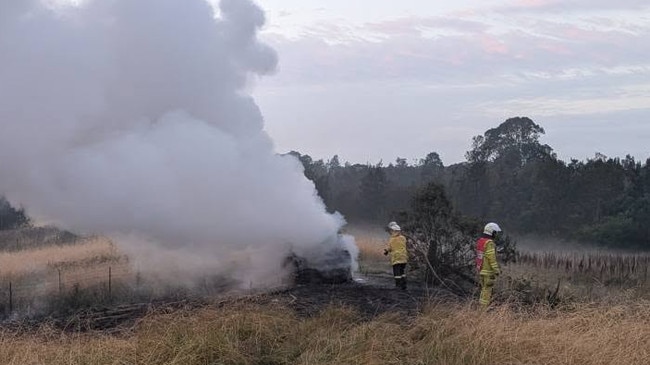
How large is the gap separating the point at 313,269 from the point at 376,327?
23.3 ft

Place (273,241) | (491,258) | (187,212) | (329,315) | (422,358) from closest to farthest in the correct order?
1. (422,358)
2. (329,315)
3. (491,258)
4. (187,212)
5. (273,241)

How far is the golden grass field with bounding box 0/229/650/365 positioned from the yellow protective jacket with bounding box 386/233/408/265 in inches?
225

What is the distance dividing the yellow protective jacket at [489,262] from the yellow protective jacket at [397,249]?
3104 millimetres

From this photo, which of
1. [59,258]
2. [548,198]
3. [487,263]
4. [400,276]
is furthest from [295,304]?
[548,198]

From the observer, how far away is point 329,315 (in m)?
11.2

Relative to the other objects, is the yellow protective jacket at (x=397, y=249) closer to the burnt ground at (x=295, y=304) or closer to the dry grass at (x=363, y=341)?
the burnt ground at (x=295, y=304)

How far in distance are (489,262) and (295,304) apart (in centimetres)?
355

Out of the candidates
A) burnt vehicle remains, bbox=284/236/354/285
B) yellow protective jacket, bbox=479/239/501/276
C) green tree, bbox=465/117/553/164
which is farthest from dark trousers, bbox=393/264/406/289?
green tree, bbox=465/117/553/164

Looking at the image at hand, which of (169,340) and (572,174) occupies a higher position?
(572,174)

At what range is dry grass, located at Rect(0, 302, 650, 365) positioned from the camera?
8461 millimetres

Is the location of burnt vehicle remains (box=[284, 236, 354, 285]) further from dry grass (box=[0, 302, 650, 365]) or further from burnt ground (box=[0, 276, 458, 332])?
dry grass (box=[0, 302, 650, 365])

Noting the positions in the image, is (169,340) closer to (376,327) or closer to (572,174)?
(376,327)

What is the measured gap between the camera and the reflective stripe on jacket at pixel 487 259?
1359 cm

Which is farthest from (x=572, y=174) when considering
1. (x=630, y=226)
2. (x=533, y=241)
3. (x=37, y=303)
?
(x=37, y=303)
